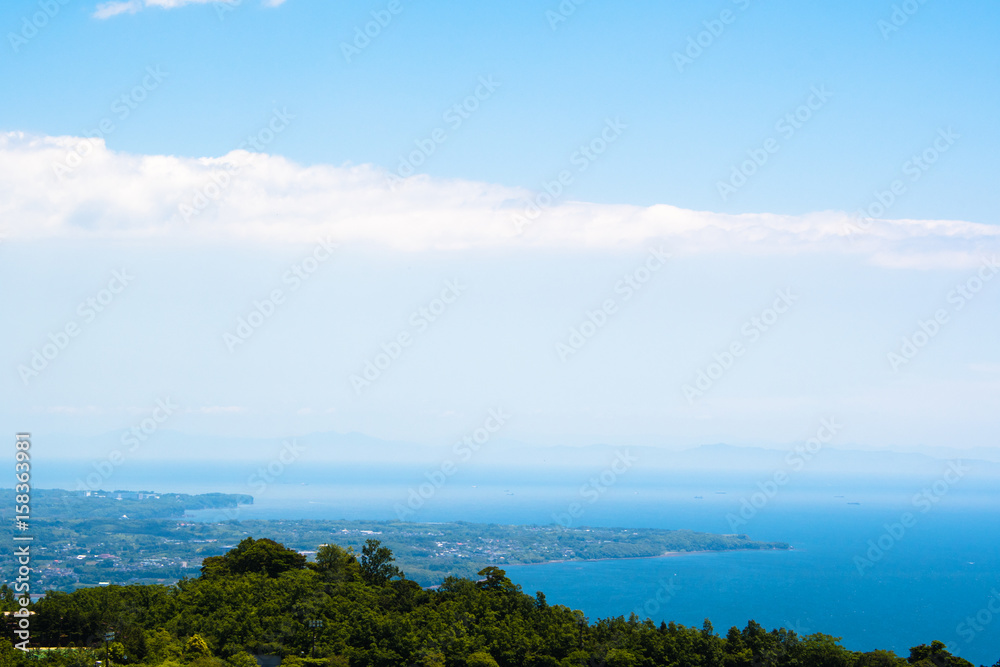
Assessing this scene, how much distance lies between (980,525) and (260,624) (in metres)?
135

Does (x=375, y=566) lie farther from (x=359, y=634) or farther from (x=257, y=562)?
(x=359, y=634)

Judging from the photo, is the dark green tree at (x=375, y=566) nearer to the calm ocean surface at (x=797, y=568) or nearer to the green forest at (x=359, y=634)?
the green forest at (x=359, y=634)

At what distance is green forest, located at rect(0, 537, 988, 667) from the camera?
17984mm

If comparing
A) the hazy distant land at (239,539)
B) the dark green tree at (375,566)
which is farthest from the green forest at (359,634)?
the hazy distant land at (239,539)

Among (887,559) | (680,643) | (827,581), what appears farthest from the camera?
(887,559)

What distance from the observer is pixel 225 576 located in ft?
79.2

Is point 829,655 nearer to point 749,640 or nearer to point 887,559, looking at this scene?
point 749,640

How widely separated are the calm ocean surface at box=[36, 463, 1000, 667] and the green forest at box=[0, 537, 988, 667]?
3588 centimetres

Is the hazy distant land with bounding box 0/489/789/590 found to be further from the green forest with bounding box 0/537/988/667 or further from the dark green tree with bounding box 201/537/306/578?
the green forest with bounding box 0/537/988/667

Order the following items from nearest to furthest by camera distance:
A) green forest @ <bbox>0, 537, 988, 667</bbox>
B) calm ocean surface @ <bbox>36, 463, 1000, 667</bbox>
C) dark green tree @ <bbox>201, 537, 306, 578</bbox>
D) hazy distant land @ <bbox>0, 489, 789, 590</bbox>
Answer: green forest @ <bbox>0, 537, 988, 667</bbox> → dark green tree @ <bbox>201, 537, 306, 578</bbox> → calm ocean surface @ <bbox>36, 463, 1000, 667</bbox> → hazy distant land @ <bbox>0, 489, 789, 590</bbox>

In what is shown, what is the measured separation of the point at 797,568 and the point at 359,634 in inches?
2832

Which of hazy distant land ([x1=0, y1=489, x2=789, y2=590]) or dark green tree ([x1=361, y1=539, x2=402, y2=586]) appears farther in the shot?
hazy distant land ([x1=0, y1=489, x2=789, y2=590])

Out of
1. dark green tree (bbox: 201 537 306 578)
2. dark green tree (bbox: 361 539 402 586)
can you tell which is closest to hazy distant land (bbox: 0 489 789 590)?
dark green tree (bbox: 201 537 306 578)

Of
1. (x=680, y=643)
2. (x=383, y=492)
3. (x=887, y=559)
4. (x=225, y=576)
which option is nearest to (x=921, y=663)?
(x=680, y=643)
